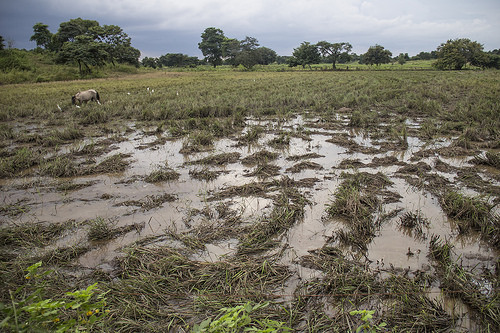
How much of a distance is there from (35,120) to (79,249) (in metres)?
10.1

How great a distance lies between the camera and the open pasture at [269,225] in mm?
2465

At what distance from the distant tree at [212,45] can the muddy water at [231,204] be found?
7124 centimetres

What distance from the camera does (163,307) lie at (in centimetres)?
249

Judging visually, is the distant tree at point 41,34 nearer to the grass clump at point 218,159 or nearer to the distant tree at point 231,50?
the distant tree at point 231,50

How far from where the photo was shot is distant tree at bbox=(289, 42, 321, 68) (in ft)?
192

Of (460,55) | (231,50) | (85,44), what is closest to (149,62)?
(231,50)

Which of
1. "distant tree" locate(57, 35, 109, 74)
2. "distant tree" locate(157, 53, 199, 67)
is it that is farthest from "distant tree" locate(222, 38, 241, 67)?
"distant tree" locate(57, 35, 109, 74)

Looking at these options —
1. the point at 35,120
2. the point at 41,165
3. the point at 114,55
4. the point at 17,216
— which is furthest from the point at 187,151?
the point at 114,55

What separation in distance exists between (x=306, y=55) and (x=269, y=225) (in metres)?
62.0

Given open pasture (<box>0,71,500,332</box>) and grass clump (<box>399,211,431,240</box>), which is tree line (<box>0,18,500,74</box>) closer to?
open pasture (<box>0,71,500,332</box>)

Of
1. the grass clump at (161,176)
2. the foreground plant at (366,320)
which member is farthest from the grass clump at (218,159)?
the foreground plant at (366,320)

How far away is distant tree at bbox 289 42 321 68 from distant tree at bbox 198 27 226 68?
22.1m

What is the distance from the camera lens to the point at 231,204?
4.31m

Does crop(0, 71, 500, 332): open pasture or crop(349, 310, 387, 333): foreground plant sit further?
crop(0, 71, 500, 332): open pasture
